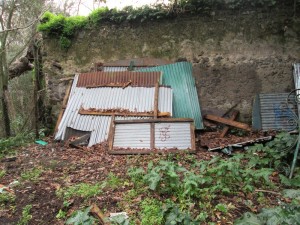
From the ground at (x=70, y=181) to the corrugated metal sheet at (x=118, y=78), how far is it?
5.85 ft

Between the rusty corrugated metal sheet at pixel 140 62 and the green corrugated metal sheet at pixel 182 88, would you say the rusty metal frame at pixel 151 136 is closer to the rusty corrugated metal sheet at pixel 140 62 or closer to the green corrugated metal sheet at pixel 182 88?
the green corrugated metal sheet at pixel 182 88

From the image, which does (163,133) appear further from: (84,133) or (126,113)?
(84,133)

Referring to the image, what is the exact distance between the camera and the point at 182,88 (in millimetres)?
6828

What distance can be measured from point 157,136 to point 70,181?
2.04 m

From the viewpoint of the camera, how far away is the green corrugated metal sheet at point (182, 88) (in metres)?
6.58

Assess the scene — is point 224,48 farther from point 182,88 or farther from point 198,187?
point 198,187

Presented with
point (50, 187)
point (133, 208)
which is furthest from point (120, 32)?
point (133, 208)

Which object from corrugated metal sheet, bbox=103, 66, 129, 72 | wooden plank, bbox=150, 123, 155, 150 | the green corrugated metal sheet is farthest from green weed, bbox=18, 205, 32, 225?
corrugated metal sheet, bbox=103, 66, 129, 72

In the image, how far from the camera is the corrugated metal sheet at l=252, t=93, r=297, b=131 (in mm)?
6488

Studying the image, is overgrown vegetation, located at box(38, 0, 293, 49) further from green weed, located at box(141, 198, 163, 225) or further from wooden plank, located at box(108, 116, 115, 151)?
green weed, located at box(141, 198, 163, 225)

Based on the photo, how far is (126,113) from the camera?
6.23 meters

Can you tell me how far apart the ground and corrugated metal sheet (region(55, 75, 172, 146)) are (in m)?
0.50

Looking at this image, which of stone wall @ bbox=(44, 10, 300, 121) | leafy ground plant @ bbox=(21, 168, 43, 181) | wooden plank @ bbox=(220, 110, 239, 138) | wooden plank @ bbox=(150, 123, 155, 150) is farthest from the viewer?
stone wall @ bbox=(44, 10, 300, 121)

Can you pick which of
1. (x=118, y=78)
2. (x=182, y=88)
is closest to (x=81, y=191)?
(x=118, y=78)
